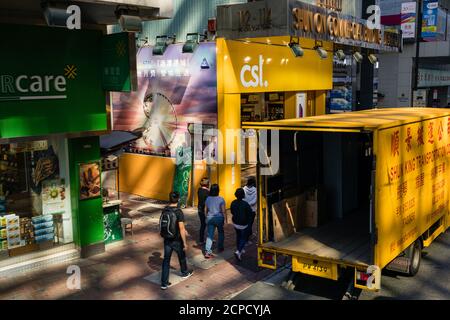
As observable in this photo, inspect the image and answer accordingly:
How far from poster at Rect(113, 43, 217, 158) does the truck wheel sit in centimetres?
705

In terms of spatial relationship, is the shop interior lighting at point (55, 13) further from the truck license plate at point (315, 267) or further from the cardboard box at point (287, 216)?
the truck license plate at point (315, 267)

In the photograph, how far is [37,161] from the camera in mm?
10695

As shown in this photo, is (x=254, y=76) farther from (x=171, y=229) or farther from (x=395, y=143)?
(x=395, y=143)

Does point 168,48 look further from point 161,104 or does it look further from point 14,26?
point 14,26

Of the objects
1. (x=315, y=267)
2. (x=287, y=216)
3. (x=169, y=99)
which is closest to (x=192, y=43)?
(x=169, y=99)

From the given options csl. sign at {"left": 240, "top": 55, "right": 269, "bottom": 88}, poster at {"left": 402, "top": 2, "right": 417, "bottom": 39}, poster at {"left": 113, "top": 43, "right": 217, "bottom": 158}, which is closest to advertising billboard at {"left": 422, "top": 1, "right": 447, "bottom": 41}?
poster at {"left": 402, "top": 2, "right": 417, "bottom": 39}

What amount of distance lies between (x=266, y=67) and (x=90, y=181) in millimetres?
7469

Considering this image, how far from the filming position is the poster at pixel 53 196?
10805 mm

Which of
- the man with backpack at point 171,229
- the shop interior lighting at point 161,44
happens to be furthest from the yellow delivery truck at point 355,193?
the shop interior lighting at point 161,44

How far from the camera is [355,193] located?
37.6 ft

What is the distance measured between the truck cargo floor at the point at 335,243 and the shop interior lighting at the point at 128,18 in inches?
182

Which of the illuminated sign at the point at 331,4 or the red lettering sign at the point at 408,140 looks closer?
the red lettering sign at the point at 408,140

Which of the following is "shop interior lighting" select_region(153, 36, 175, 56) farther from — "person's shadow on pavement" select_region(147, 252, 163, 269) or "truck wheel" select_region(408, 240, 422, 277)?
"truck wheel" select_region(408, 240, 422, 277)

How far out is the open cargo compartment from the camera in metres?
9.09
